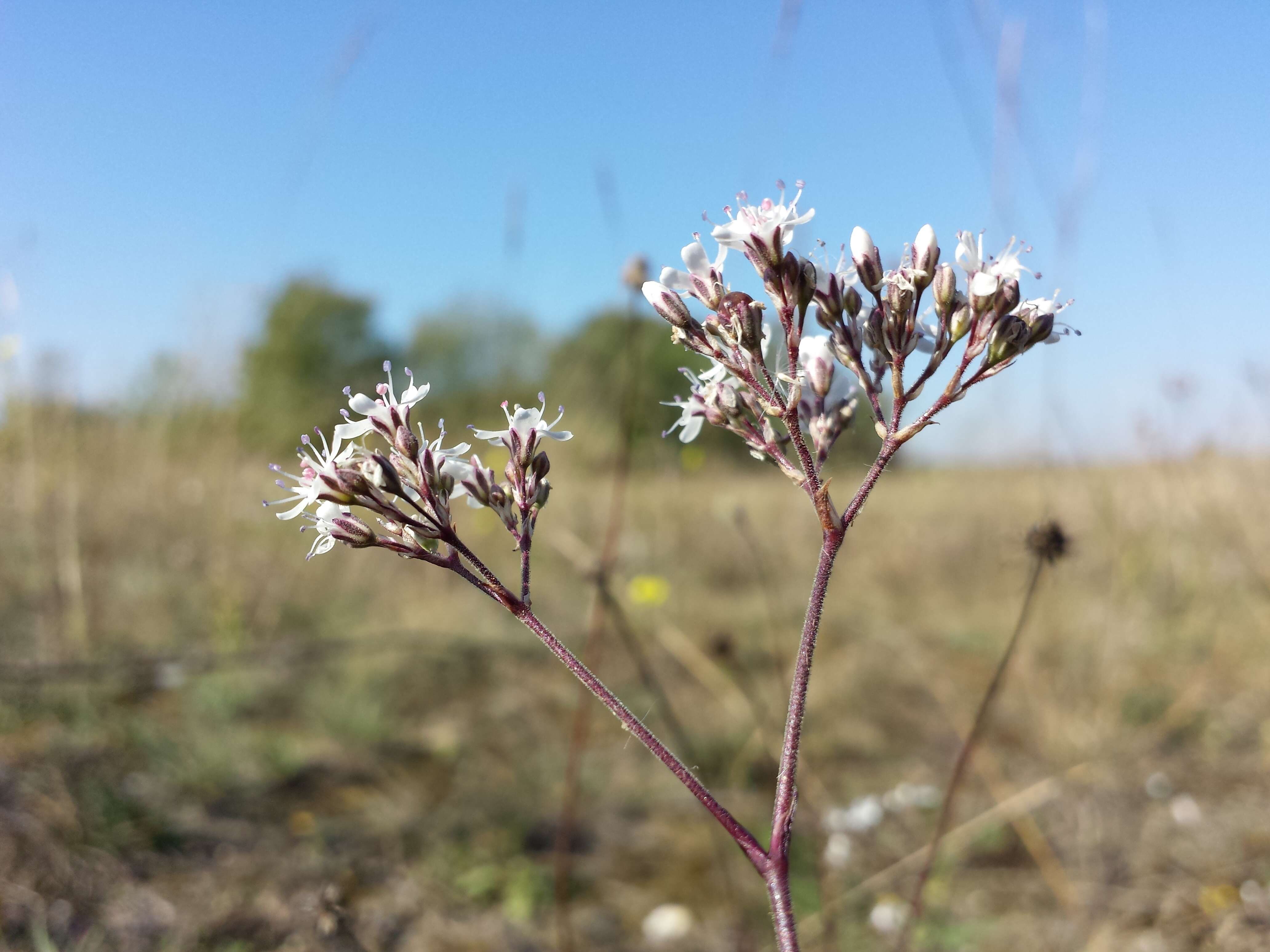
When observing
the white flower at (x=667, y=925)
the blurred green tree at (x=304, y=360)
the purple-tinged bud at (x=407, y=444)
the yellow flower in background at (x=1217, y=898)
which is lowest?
the white flower at (x=667, y=925)

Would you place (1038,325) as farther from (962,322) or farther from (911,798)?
(911,798)

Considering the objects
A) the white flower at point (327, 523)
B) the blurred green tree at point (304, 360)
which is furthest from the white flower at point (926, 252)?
the blurred green tree at point (304, 360)

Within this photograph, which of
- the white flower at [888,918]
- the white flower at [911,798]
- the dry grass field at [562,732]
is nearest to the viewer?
the white flower at [888,918]

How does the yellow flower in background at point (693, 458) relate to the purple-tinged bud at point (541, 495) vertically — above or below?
above

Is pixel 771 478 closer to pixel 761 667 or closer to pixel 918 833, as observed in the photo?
pixel 761 667

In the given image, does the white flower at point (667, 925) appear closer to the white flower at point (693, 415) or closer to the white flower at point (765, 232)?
the white flower at point (693, 415)

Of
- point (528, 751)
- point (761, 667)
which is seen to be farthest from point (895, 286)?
point (761, 667)

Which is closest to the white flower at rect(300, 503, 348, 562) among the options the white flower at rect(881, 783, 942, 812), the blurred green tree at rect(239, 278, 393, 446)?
the blurred green tree at rect(239, 278, 393, 446)

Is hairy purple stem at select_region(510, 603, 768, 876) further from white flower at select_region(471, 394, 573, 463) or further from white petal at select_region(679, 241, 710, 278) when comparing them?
→ white petal at select_region(679, 241, 710, 278)

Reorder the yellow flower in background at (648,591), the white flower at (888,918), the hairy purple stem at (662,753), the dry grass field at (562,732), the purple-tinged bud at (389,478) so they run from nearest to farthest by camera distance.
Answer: the hairy purple stem at (662,753), the purple-tinged bud at (389,478), the white flower at (888,918), the dry grass field at (562,732), the yellow flower in background at (648,591)
